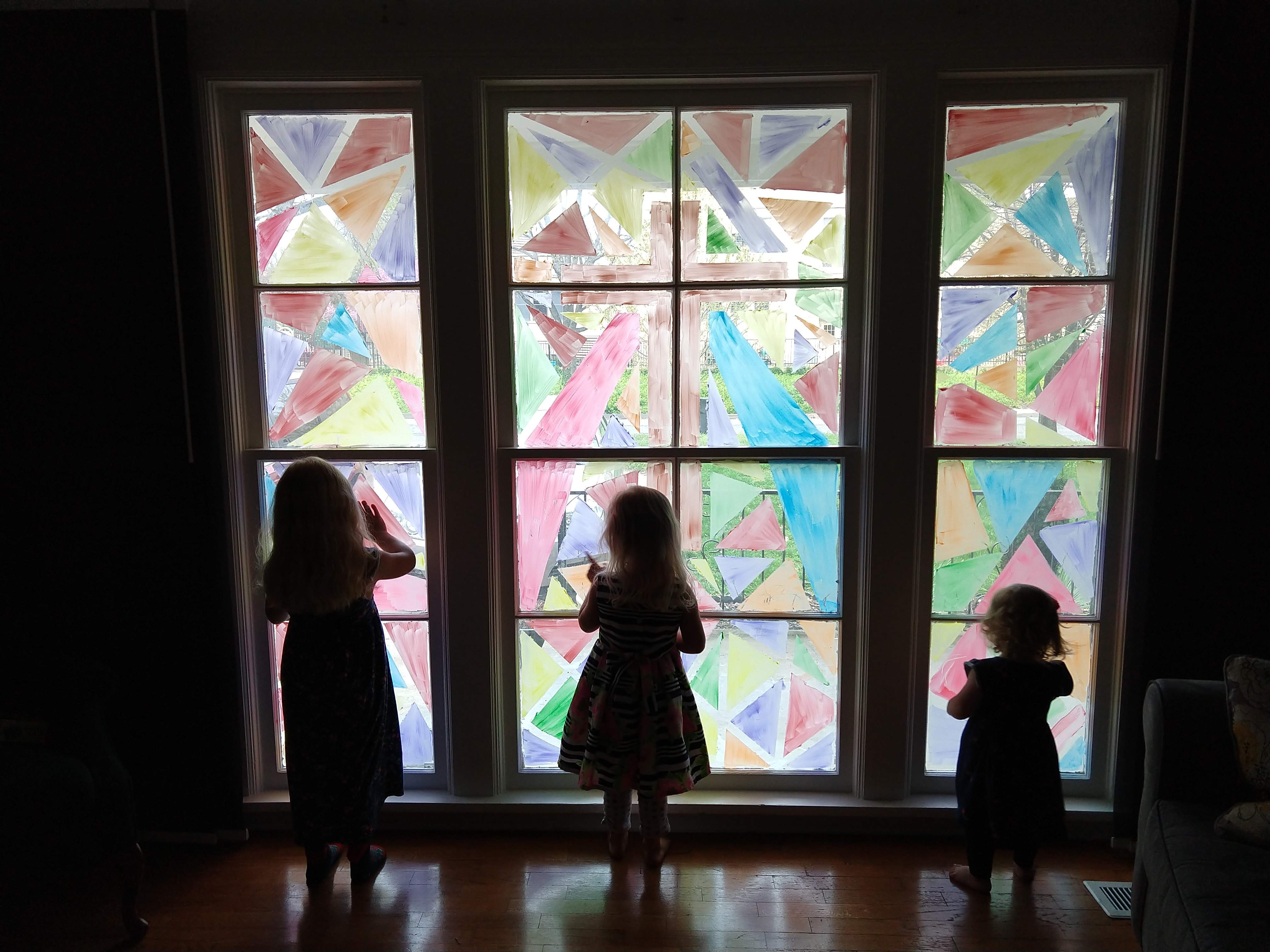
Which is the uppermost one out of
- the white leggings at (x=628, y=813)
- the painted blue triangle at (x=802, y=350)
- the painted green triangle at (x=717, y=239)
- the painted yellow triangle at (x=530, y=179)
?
the painted yellow triangle at (x=530, y=179)

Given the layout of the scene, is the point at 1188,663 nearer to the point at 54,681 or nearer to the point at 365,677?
the point at 365,677

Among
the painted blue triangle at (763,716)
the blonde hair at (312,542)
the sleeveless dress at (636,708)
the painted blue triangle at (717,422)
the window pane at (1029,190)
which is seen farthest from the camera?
the painted blue triangle at (763,716)

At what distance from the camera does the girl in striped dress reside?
1866 millimetres

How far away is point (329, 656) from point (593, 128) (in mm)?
1641

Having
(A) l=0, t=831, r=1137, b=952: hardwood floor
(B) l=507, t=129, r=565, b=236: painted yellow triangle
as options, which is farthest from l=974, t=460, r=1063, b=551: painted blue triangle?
(B) l=507, t=129, r=565, b=236: painted yellow triangle

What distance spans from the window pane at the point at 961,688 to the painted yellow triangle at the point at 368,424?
68.1 inches

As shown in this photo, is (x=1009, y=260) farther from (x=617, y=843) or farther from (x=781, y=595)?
(x=617, y=843)

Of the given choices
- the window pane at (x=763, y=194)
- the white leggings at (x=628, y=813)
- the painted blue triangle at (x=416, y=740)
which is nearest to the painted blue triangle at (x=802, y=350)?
the window pane at (x=763, y=194)

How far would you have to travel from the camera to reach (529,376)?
7.13 feet

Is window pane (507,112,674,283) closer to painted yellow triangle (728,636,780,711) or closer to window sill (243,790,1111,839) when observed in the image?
painted yellow triangle (728,636,780,711)

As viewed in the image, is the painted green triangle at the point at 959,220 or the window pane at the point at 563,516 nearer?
the painted green triangle at the point at 959,220

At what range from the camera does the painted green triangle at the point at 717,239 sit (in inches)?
83.1

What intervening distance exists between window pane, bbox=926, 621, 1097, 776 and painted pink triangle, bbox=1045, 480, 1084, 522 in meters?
0.34

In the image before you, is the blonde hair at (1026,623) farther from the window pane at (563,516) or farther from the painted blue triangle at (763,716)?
the window pane at (563,516)
